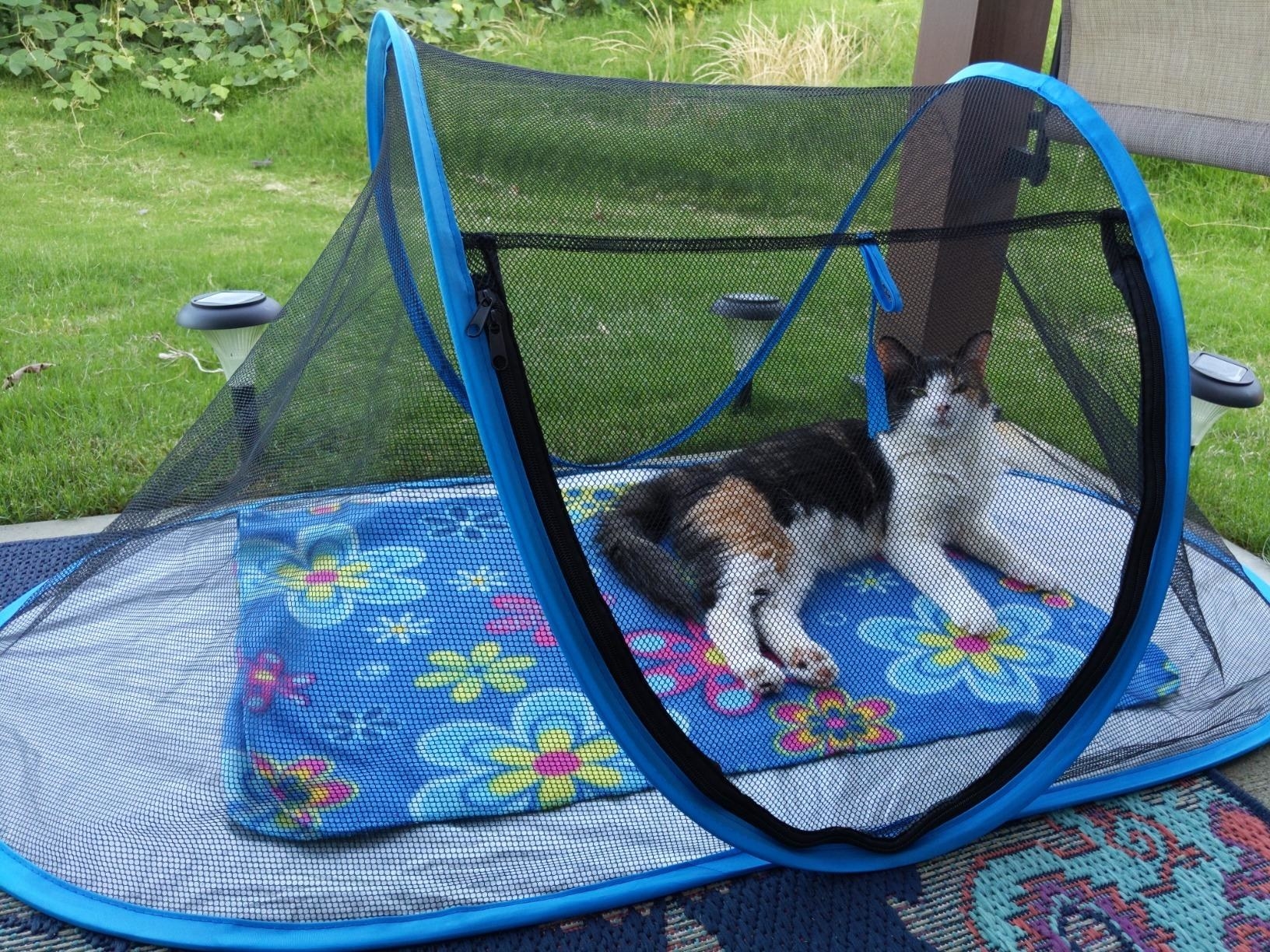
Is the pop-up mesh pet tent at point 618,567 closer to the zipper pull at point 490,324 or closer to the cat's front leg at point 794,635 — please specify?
the cat's front leg at point 794,635

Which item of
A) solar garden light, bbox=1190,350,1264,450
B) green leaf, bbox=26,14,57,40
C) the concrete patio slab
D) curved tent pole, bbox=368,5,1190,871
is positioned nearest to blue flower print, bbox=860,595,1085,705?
curved tent pole, bbox=368,5,1190,871

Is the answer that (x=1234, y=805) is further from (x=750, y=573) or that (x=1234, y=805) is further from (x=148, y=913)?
(x=148, y=913)

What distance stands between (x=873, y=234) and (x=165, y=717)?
1262mm

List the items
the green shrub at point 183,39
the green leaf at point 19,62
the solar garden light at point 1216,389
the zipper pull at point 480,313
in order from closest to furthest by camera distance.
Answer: the zipper pull at point 480,313
the solar garden light at point 1216,389
the green leaf at point 19,62
the green shrub at point 183,39

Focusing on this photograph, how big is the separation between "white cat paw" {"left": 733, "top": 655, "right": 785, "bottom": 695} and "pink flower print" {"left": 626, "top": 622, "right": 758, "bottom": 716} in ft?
0.03

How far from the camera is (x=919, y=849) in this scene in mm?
1424

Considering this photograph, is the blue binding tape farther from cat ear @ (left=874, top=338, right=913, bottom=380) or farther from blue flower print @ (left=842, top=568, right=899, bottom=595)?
blue flower print @ (left=842, top=568, right=899, bottom=595)

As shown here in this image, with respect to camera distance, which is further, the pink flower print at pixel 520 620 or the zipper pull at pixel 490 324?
the pink flower print at pixel 520 620

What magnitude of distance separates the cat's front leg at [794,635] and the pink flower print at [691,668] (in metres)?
0.08

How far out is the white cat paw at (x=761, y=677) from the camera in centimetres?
156

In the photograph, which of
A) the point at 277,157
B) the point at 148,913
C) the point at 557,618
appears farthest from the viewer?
the point at 277,157

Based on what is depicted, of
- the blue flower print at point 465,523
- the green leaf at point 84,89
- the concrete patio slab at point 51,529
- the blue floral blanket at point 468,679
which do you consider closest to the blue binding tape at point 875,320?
the blue floral blanket at point 468,679

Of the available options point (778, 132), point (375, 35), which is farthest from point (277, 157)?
point (778, 132)

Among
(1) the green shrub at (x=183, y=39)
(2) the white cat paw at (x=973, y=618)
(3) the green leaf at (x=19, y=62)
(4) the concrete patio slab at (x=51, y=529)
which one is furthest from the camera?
(1) the green shrub at (x=183, y=39)
